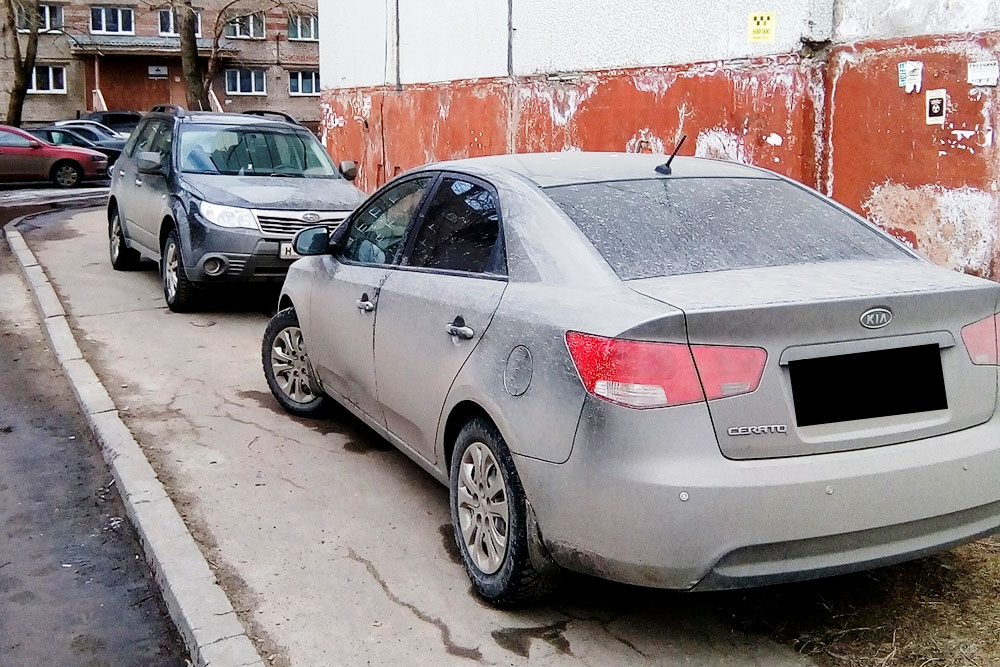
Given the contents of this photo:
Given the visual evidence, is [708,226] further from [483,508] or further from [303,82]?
[303,82]

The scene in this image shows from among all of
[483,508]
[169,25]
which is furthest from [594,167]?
[169,25]

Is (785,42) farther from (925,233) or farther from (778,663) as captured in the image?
(778,663)

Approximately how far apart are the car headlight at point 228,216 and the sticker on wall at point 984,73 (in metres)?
5.47

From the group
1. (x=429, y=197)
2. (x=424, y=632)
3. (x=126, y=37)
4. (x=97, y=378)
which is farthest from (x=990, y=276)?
(x=126, y=37)

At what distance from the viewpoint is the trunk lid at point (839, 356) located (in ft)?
10.7

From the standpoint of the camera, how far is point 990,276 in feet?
24.0

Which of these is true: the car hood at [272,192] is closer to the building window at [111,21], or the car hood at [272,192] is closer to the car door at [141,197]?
the car door at [141,197]

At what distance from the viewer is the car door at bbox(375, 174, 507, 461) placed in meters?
4.12

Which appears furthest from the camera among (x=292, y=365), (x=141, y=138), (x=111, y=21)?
(x=111, y=21)

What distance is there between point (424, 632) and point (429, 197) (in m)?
2.00

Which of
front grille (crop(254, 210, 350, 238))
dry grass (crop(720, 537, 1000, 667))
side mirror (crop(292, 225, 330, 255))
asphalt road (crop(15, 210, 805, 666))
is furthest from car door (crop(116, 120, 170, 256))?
dry grass (crop(720, 537, 1000, 667))

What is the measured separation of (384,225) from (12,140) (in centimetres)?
2264

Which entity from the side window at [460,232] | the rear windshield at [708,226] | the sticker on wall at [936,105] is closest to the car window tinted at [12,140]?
the sticker on wall at [936,105]

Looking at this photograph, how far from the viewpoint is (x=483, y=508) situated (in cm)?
394
